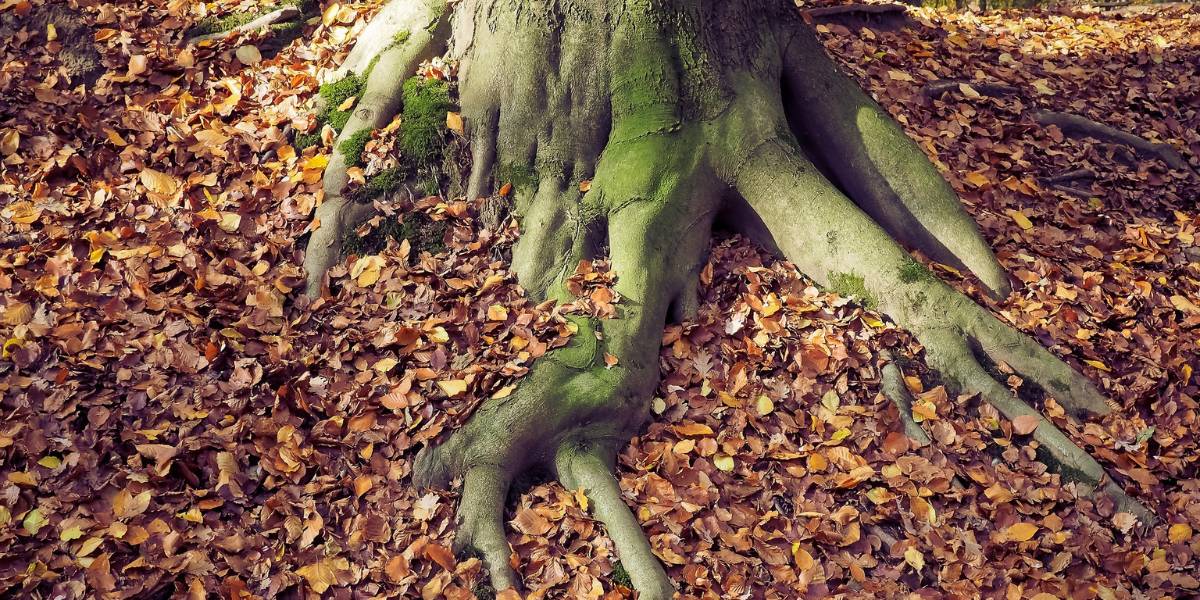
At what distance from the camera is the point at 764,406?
14.1 ft

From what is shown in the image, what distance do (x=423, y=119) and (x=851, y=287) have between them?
2.62m

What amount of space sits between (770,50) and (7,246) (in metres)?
4.37

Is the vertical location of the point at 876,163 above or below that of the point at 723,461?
above

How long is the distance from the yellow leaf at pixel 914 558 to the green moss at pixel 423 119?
3.26 m

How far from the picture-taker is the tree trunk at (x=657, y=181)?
446cm

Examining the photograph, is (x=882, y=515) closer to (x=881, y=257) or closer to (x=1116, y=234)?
(x=881, y=257)

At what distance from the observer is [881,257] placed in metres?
4.70

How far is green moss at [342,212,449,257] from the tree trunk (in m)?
0.12

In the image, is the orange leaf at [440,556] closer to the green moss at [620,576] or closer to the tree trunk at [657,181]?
the green moss at [620,576]

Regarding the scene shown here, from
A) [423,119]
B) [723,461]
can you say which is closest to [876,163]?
[723,461]

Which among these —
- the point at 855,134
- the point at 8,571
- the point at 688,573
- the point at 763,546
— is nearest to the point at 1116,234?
the point at 855,134

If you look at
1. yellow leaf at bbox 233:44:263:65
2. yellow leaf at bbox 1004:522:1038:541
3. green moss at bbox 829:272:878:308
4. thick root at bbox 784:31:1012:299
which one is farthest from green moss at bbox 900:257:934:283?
Result: yellow leaf at bbox 233:44:263:65

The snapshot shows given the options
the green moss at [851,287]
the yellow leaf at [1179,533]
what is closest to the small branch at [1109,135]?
the green moss at [851,287]

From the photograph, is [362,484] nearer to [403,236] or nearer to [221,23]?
[403,236]
